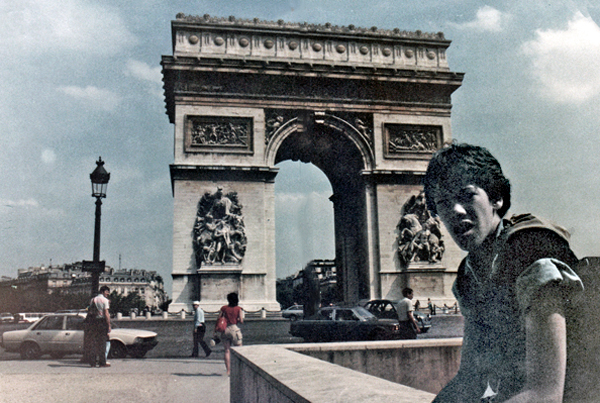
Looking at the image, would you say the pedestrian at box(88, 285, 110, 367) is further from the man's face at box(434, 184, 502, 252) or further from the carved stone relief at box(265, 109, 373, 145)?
the carved stone relief at box(265, 109, 373, 145)

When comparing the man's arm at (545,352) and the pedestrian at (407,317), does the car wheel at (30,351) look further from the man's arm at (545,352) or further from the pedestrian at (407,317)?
the man's arm at (545,352)

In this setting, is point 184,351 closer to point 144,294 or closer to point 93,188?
point 93,188

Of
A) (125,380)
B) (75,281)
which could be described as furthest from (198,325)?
(75,281)

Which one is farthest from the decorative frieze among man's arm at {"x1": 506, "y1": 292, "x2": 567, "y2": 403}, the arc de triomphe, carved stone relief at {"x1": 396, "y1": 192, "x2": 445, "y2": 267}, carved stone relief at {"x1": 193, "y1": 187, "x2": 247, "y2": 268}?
man's arm at {"x1": 506, "y1": 292, "x2": 567, "y2": 403}

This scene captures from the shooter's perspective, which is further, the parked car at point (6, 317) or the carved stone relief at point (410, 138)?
the parked car at point (6, 317)

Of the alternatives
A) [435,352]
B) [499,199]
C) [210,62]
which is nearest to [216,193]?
[210,62]

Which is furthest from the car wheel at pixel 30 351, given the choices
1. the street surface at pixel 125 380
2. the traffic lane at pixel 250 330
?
the traffic lane at pixel 250 330

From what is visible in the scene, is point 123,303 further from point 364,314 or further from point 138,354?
point 364,314
